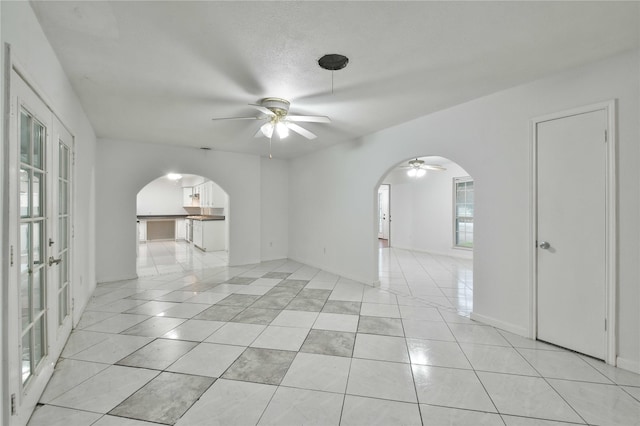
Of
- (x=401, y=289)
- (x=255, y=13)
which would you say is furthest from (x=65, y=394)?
(x=401, y=289)

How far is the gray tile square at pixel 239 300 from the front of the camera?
12.1 ft

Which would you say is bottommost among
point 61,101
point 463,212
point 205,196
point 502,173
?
point 463,212

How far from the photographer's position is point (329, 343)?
2650 mm

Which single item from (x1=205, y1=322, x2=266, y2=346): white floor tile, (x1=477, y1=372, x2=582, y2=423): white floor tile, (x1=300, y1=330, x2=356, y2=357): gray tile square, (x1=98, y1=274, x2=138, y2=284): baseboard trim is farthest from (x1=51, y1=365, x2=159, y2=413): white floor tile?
(x1=98, y1=274, x2=138, y2=284): baseboard trim

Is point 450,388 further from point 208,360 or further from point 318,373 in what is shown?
point 208,360

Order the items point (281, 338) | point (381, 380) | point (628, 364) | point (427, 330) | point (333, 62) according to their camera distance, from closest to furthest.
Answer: point (381, 380), point (628, 364), point (333, 62), point (281, 338), point (427, 330)

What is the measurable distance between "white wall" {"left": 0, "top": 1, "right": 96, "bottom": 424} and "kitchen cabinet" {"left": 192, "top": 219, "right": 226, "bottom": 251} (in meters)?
3.65

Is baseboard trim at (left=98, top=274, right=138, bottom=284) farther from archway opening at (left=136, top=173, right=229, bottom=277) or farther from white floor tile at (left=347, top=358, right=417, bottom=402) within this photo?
white floor tile at (left=347, top=358, right=417, bottom=402)

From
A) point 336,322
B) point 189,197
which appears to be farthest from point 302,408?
point 189,197

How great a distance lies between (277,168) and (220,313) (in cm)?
410

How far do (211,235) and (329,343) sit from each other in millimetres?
6386

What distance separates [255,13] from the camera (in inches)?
69.0

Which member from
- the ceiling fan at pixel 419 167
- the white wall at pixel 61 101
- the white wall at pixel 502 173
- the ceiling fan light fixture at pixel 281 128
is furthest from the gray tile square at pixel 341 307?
the ceiling fan at pixel 419 167

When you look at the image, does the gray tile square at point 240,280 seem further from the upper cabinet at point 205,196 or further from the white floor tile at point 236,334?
the upper cabinet at point 205,196
